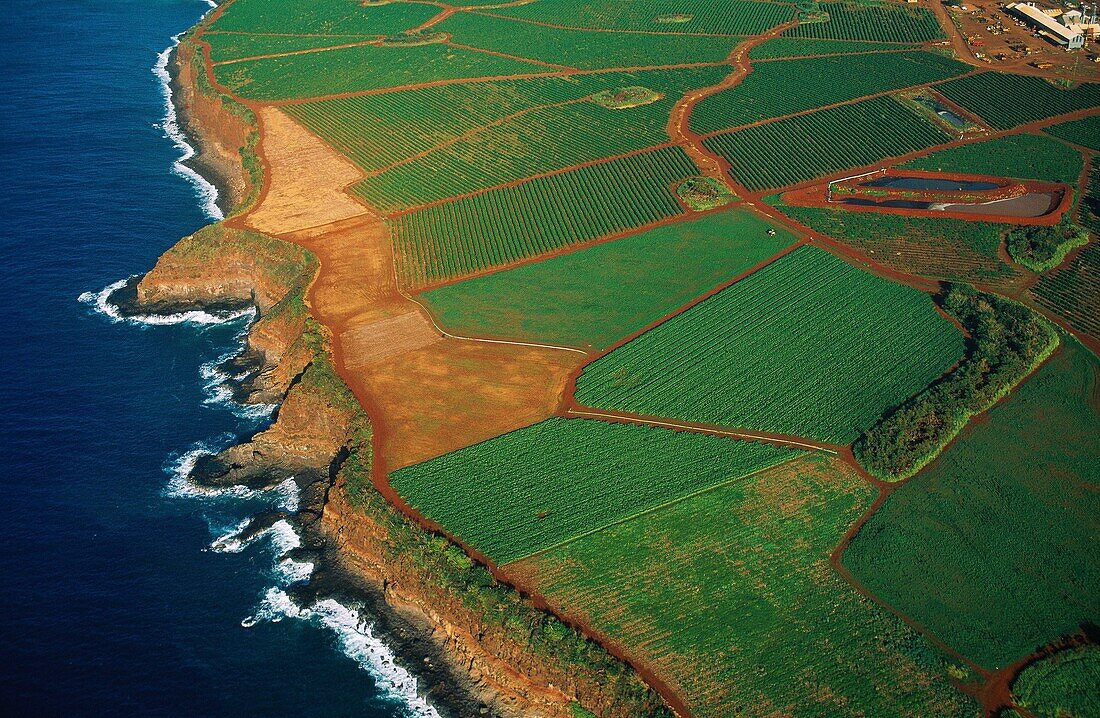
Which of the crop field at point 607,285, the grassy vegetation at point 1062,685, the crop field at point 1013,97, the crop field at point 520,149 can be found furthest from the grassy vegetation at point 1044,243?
the grassy vegetation at point 1062,685

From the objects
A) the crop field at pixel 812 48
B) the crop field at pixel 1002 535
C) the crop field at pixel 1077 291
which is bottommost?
the crop field at pixel 1002 535

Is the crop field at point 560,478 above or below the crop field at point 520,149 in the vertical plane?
below

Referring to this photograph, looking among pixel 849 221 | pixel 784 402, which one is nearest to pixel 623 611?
pixel 784 402

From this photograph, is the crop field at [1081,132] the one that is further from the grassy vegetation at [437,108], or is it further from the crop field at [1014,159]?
the grassy vegetation at [437,108]

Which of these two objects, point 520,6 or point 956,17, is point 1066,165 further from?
point 520,6

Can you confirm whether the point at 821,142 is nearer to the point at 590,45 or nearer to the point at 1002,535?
the point at 590,45

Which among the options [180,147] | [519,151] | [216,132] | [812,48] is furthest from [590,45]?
[180,147]
